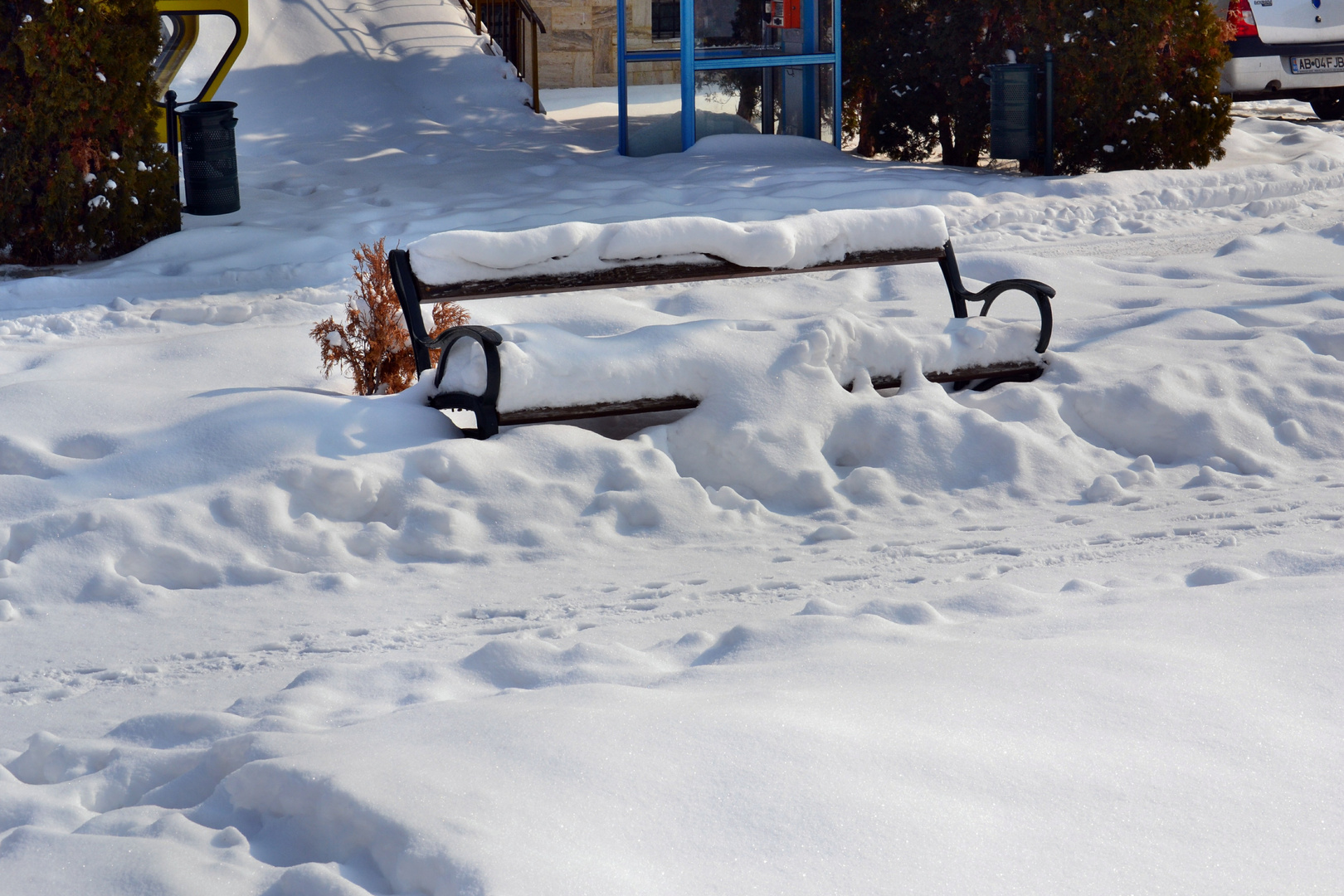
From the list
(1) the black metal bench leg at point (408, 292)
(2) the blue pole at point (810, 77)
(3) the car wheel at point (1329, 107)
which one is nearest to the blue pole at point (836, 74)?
(2) the blue pole at point (810, 77)

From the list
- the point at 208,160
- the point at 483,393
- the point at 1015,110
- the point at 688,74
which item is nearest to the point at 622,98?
the point at 688,74

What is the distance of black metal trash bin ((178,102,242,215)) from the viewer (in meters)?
8.41

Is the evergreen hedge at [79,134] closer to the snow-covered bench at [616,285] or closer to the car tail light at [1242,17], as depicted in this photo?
Result: the snow-covered bench at [616,285]

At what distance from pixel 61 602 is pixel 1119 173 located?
7.89m

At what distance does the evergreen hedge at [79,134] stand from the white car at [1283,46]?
8714mm

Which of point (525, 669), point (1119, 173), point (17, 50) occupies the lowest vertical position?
point (525, 669)

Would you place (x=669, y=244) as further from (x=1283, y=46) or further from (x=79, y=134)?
(x=1283, y=46)

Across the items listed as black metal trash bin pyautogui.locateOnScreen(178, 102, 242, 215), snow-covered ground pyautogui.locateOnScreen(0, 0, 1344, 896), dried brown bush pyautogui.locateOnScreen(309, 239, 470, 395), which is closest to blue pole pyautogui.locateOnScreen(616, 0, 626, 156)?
black metal trash bin pyautogui.locateOnScreen(178, 102, 242, 215)

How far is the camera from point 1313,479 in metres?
3.73

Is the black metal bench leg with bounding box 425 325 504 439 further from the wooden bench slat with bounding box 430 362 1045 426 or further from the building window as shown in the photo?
the building window

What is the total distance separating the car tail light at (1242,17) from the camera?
10.5m

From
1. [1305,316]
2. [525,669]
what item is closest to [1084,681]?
[525,669]

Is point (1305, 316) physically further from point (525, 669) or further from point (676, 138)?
point (676, 138)

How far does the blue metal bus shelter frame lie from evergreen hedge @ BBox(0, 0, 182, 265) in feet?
15.1
